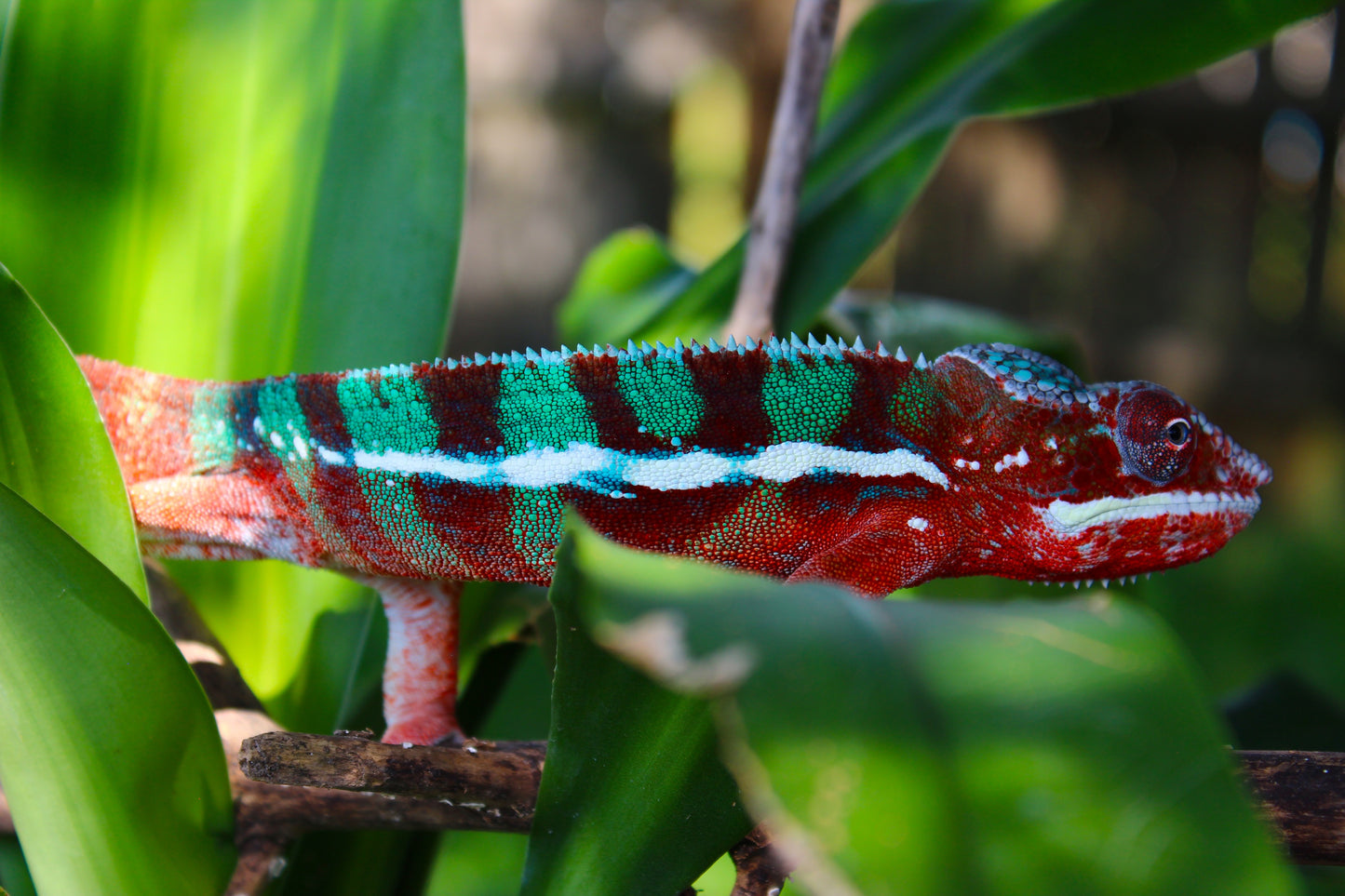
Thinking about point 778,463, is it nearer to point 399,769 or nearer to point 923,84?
point 399,769

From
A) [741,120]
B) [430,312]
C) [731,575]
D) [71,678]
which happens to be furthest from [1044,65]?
[741,120]

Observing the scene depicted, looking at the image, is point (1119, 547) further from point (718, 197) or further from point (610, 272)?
point (718, 197)

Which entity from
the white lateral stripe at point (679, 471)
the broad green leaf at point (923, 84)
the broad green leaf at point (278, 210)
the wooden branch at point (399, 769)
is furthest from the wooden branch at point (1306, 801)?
the broad green leaf at point (278, 210)

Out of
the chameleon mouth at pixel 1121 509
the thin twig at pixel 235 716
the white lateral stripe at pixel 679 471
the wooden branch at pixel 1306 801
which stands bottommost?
the thin twig at pixel 235 716

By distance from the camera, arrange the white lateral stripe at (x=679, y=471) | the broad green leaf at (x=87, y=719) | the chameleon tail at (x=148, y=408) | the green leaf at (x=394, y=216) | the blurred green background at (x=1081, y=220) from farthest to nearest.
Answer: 1. the blurred green background at (x=1081, y=220)
2. the green leaf at (x=394, y=216)
3. the chameleon tail at (x=148, y=408)
4. the white lateral stripe at (x=679, y=471)
5. the broad green leaf at (x=87, y=719)

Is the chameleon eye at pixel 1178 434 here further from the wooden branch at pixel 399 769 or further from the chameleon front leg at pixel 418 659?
the chameleon front leg at pixel 418 659

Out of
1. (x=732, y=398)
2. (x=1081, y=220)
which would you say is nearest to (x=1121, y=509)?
(x=732, y=398)

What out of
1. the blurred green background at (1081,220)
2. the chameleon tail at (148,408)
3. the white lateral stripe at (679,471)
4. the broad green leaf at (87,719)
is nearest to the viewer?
the broad green leaf at (87,719)
